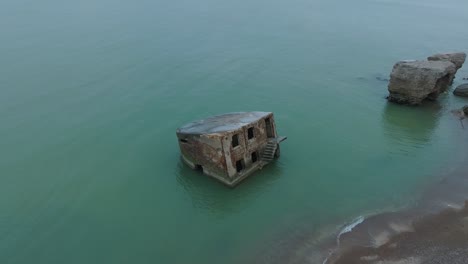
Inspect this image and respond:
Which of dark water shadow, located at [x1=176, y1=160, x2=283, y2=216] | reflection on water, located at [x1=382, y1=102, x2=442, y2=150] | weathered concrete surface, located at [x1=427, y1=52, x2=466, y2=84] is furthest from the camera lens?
weathered concrete surface, located at [x1=427, y1=52, x2=466, y2=84]

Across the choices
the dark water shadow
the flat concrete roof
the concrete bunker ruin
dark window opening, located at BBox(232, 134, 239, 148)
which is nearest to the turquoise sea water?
the dark water shadow

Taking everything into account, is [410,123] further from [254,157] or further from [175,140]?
[175,140]

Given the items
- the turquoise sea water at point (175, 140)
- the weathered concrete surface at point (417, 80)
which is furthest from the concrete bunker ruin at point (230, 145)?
the weathered concrete surface at point (417, 80)

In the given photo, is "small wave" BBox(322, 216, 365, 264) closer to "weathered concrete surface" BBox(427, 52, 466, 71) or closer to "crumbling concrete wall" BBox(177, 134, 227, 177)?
"crumbling concrete wall" BBox(177, 134, 227, 177)

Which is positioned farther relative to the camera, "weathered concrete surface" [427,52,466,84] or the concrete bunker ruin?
"weathered concrete surface" [427,52,466,84]

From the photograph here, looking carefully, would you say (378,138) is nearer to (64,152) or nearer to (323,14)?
(64,152)

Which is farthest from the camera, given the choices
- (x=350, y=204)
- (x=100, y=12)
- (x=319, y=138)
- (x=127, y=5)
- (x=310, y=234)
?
(x=127, y=5)

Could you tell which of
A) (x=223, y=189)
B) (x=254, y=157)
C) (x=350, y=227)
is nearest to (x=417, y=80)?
(x=254, y=157)

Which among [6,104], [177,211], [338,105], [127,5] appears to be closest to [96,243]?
[177,211]
